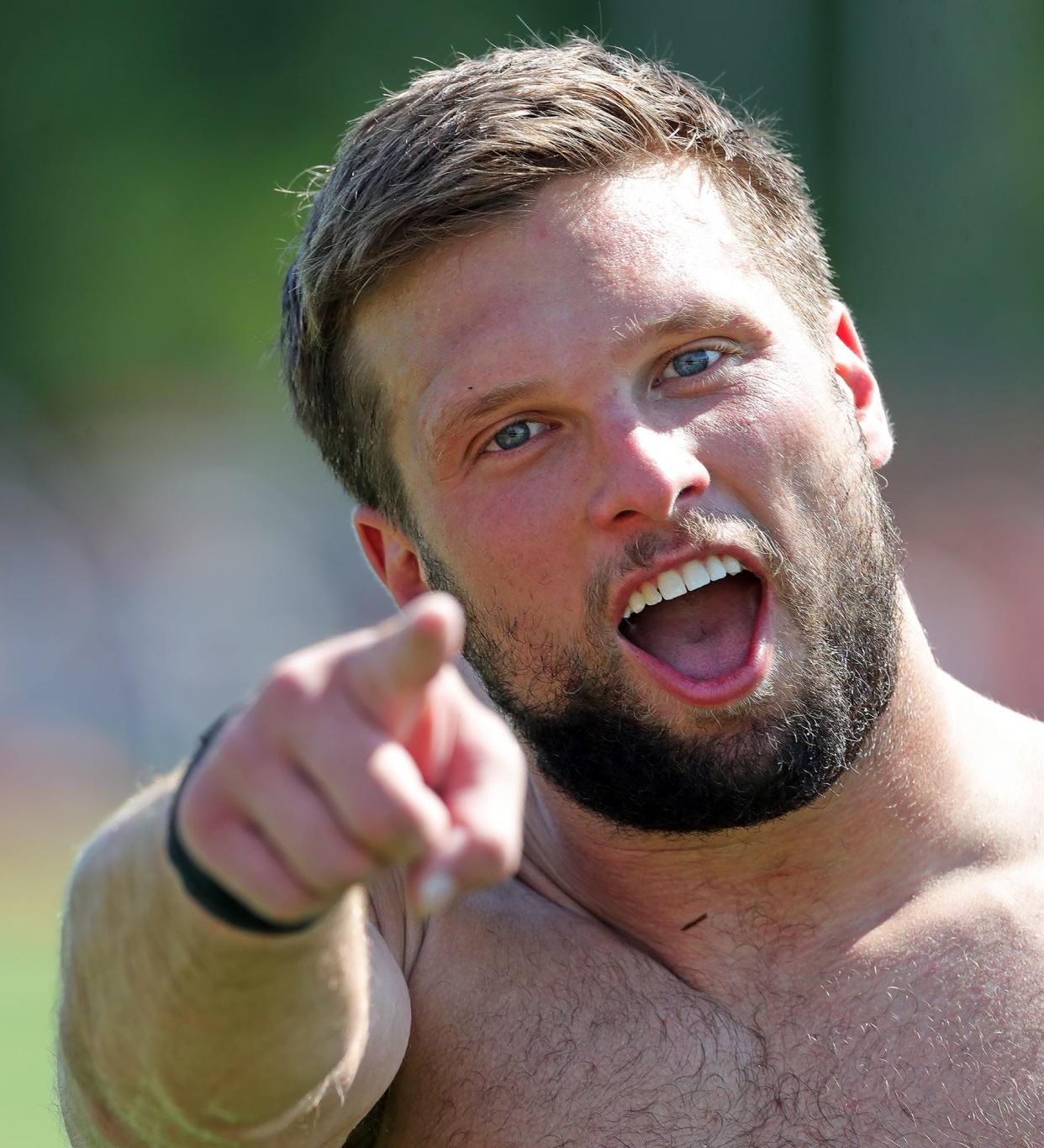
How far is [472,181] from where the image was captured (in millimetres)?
2750

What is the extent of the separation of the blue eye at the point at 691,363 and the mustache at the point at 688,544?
0.27 m

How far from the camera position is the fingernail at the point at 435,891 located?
128cm

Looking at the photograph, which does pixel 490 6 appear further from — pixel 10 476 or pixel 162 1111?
pixel 162 1111

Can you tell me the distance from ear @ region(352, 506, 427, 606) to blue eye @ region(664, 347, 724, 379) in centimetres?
62

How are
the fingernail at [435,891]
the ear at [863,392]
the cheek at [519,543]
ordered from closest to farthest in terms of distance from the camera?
the fingernail at [435,891] < the cheek at [519,543] < the ear at [863,392]

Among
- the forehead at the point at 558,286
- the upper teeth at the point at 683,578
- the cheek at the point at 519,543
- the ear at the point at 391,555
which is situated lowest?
the ear at the point at 391,555

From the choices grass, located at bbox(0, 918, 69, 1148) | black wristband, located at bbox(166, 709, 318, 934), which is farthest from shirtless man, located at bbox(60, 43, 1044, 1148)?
grass, located at bbox(0, 918, 69, 1148)

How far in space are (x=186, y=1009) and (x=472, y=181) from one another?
1579 millimetres

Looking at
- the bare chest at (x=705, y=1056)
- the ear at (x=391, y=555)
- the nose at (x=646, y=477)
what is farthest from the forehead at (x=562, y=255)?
the bare chest at (x=705, y=1056)

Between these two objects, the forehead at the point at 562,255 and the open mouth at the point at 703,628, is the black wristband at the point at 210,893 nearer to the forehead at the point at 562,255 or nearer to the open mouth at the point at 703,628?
the open mouth at the point at 703,628

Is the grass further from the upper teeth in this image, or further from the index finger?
the index finger

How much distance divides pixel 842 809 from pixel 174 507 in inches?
399

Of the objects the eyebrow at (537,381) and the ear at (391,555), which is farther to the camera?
the ear at (391,555)

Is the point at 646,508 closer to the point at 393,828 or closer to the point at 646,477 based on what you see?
the point at 646,477
